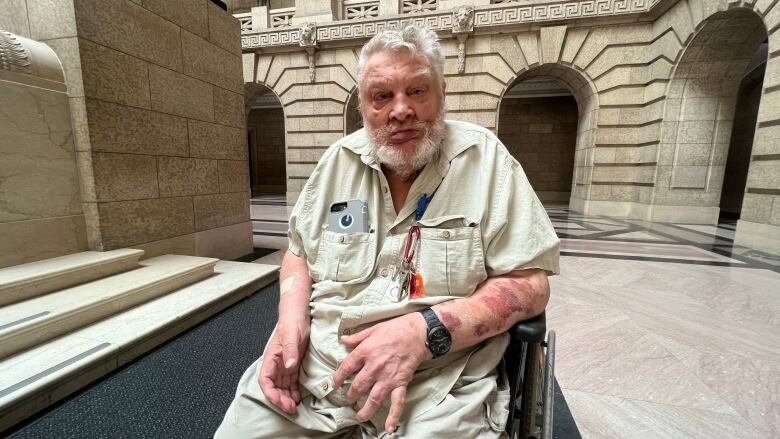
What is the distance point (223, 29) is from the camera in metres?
3.67

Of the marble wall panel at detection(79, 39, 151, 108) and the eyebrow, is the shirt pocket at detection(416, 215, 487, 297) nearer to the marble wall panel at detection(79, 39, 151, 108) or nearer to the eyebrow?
the eyebrow

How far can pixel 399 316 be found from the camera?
39.4 inches

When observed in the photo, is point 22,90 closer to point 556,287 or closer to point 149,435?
point 149,435

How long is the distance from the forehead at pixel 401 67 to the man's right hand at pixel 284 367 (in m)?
0.89

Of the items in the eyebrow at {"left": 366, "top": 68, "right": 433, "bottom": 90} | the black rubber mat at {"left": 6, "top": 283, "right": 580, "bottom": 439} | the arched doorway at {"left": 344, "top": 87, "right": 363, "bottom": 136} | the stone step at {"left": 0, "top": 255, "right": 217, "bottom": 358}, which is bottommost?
the black rubber mat at {"left": 6, "top": 283, "right": 580, "bottom": 439}

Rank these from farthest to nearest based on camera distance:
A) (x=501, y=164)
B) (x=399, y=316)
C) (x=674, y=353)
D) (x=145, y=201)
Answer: (x=145, y=201)
(x=674, y=353)
(x=501, y=164)
(x=399, y=316)

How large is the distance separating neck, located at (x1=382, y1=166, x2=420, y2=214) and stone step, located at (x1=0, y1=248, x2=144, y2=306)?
2.40 meters

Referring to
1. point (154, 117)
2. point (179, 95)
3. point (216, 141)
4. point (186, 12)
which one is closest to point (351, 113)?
point (216, 141)

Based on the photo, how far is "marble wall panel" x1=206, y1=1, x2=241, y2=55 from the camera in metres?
3.51

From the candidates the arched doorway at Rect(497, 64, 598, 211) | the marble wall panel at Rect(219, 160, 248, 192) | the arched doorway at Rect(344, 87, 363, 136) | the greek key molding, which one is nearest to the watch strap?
the marble wall panel at Rect(219, 160, 248, 192)

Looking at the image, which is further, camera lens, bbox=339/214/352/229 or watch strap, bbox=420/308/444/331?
camera lens, bbox=339/214/352/229

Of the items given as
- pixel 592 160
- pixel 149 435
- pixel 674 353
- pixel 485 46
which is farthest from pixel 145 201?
pixel 592 160

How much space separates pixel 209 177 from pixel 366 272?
3.13 m

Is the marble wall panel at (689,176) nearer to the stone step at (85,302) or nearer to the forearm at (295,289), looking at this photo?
the forearm at (295,289)
